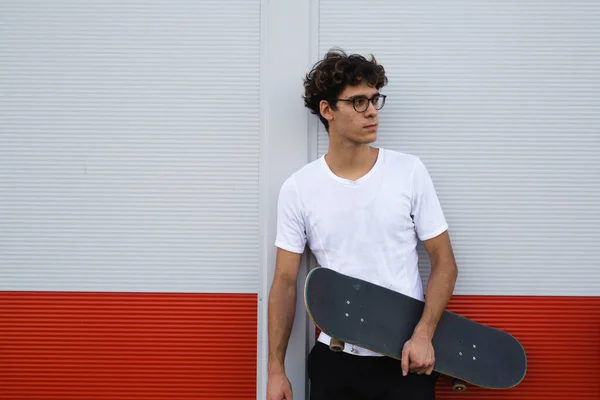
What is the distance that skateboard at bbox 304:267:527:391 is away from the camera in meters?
1.54

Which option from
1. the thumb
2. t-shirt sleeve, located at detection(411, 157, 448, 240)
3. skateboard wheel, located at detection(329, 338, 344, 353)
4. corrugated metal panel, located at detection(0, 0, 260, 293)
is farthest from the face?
the thumb

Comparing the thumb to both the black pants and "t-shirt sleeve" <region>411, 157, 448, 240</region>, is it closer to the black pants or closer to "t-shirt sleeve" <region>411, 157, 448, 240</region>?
the black pants

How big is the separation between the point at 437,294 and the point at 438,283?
0.12 ft

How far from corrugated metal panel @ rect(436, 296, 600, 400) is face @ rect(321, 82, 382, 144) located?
753mm

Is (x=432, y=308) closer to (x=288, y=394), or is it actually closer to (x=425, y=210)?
(x=425, y=210)

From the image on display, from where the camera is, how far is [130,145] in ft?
6.23

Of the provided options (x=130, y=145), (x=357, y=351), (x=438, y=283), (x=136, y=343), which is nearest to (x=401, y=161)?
(x=438, y=283)

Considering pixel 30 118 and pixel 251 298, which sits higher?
pixel 30 118

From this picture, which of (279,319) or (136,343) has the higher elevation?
(279,319)

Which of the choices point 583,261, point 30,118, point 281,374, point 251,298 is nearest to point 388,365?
point 281,374

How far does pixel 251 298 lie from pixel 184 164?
0.59 metres

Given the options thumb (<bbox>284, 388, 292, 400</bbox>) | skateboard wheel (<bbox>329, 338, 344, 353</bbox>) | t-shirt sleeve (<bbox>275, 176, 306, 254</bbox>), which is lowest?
thumb (<bbox>284, 388, 292, 400</bbox>)

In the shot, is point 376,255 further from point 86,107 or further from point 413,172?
point 86,107

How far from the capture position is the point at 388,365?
5.33 ft
